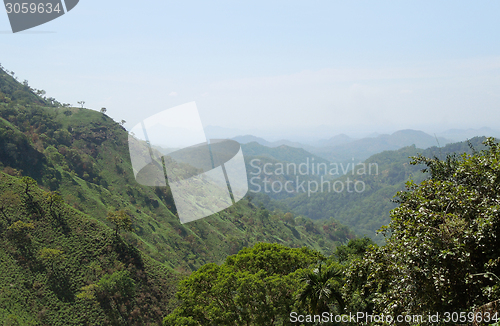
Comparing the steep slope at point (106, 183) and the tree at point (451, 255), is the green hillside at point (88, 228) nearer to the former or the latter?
the steep slope at point (106, 183)

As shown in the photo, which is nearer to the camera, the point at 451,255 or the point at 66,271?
the point at 451,255

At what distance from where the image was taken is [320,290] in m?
12.1

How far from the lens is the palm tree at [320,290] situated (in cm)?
1191

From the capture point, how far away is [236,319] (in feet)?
49.2

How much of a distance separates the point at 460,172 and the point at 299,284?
368 inches

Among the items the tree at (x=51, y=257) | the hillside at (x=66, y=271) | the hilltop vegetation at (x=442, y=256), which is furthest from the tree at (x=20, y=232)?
the hilltop vegetation at (x=442, y=256)

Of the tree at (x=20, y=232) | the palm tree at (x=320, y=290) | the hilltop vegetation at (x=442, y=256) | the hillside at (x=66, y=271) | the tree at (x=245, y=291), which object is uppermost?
the hilltop vegetation at (x=442, y=256)

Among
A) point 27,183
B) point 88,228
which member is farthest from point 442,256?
point 27,183

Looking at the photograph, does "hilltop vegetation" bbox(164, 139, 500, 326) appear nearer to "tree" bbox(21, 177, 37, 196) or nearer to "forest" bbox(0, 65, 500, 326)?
"forest" bbox(0, 65, 500, 326)

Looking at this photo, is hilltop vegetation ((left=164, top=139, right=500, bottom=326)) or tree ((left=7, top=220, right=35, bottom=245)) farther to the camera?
tree ((left=7, top=220, right=35, bottom=245))

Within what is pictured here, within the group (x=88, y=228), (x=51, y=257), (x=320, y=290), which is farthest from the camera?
(x=88, y=228)

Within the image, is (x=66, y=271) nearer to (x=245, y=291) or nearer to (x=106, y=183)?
(x=245, y=291)

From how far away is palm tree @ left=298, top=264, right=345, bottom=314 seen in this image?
11914 mm

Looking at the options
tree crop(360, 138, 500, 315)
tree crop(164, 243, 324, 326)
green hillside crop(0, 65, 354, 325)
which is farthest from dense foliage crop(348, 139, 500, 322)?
green hillside crop(0, 65, 354, 325)
